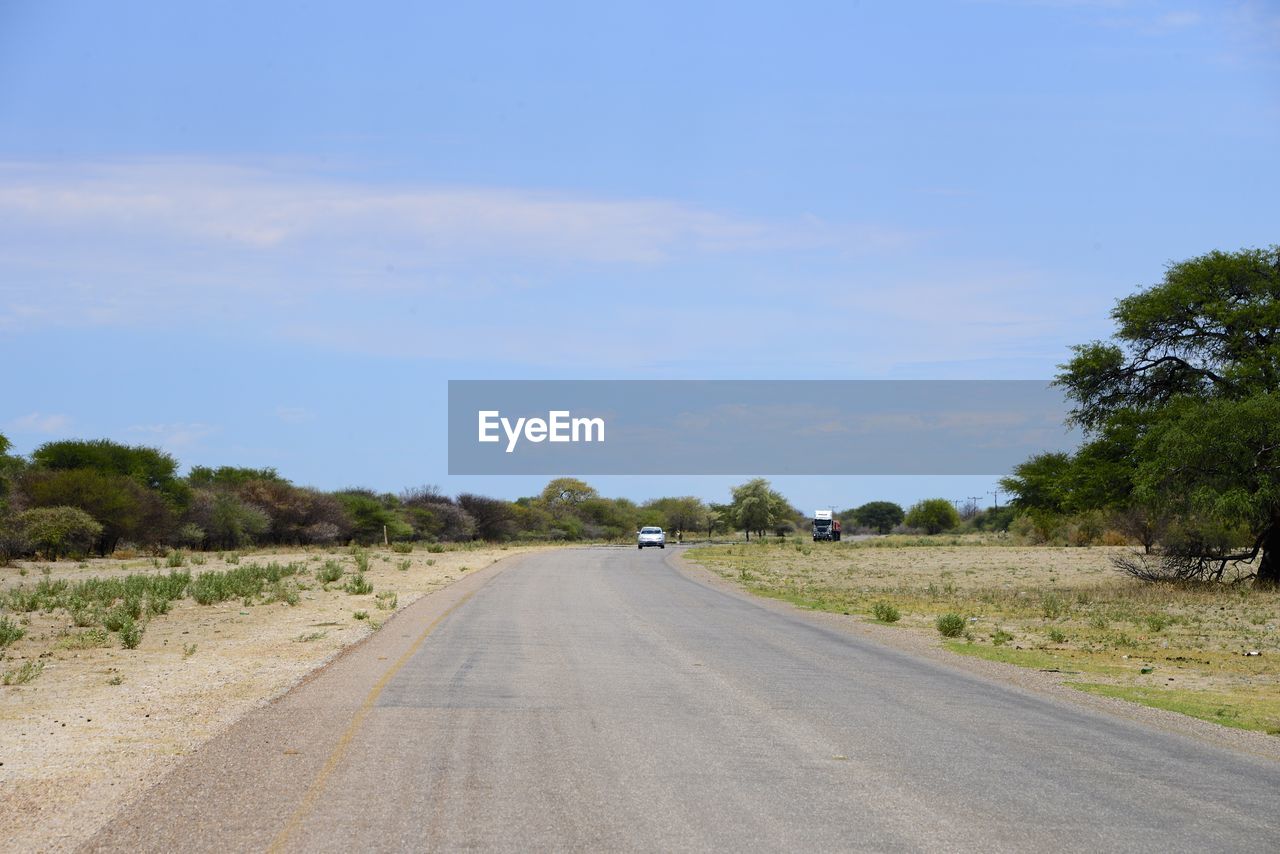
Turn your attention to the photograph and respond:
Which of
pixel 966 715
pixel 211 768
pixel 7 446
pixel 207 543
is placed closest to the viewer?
pixel 211 768

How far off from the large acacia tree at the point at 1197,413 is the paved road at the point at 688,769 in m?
20.1

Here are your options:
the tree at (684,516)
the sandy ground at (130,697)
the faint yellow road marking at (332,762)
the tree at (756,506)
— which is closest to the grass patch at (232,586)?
the sandy ground at (130,697)

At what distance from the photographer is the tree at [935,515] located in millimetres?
166175

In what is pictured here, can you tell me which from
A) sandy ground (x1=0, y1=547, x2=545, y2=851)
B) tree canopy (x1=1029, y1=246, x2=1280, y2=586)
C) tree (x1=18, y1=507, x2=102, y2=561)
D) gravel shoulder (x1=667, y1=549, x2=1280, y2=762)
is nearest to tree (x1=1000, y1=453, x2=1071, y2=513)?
tree canopy (x1=1029, y1=246, x2=1280, y2=586)

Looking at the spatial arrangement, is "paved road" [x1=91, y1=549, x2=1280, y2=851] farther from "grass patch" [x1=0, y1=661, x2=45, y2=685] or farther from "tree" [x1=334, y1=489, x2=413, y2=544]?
"tree" [x1=334, y1=489, x2=413, y2=544]

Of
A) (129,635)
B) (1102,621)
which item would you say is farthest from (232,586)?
(1102,621)

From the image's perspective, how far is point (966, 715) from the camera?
1244 centimetres

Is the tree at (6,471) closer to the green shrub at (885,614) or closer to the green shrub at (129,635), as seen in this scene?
the green shrub at (129,635)

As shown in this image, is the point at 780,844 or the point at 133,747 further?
the point at 133,747

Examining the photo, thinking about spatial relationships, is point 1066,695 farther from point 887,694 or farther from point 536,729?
point 536,729

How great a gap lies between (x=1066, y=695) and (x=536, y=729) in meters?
7.35

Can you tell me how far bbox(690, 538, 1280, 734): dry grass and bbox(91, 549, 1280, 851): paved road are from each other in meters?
2.93

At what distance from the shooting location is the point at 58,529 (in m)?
49.4

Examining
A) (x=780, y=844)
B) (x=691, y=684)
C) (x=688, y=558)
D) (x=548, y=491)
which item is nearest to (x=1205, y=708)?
(x=691, y=684)
